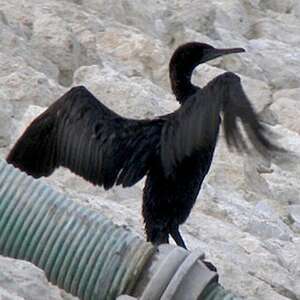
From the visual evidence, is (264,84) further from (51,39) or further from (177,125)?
(177,125)

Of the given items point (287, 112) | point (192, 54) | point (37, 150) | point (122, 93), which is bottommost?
point (287, 112)

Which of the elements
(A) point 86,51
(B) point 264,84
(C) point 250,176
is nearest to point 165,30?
(B) point 264,84

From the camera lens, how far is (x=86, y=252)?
5.21m

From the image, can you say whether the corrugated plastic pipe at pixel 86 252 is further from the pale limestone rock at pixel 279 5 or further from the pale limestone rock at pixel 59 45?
the pale limestone rock at pixel 279 5

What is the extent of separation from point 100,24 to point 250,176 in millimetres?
2560

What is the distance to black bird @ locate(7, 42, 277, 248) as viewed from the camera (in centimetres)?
583

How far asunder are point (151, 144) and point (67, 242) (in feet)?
3.20

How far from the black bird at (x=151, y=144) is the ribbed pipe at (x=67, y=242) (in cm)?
75

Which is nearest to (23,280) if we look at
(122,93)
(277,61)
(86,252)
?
(86,252)

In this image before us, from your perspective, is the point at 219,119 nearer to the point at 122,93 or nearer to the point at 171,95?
the point at 122,93

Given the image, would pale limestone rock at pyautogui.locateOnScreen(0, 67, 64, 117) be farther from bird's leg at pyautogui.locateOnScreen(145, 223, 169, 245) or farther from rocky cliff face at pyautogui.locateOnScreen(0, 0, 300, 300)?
bird's leg at pyautogui.locateOnScreen(145, 223, 169, 245)

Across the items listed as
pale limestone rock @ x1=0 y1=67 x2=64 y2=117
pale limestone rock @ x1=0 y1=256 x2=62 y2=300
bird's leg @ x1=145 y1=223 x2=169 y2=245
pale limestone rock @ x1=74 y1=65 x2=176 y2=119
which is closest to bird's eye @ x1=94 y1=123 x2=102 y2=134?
bird's leg @ x1=145 y1=223 x2=169 y2=245

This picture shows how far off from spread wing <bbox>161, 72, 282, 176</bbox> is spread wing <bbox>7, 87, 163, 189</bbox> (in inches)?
8.1

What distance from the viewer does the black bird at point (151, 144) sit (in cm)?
583
